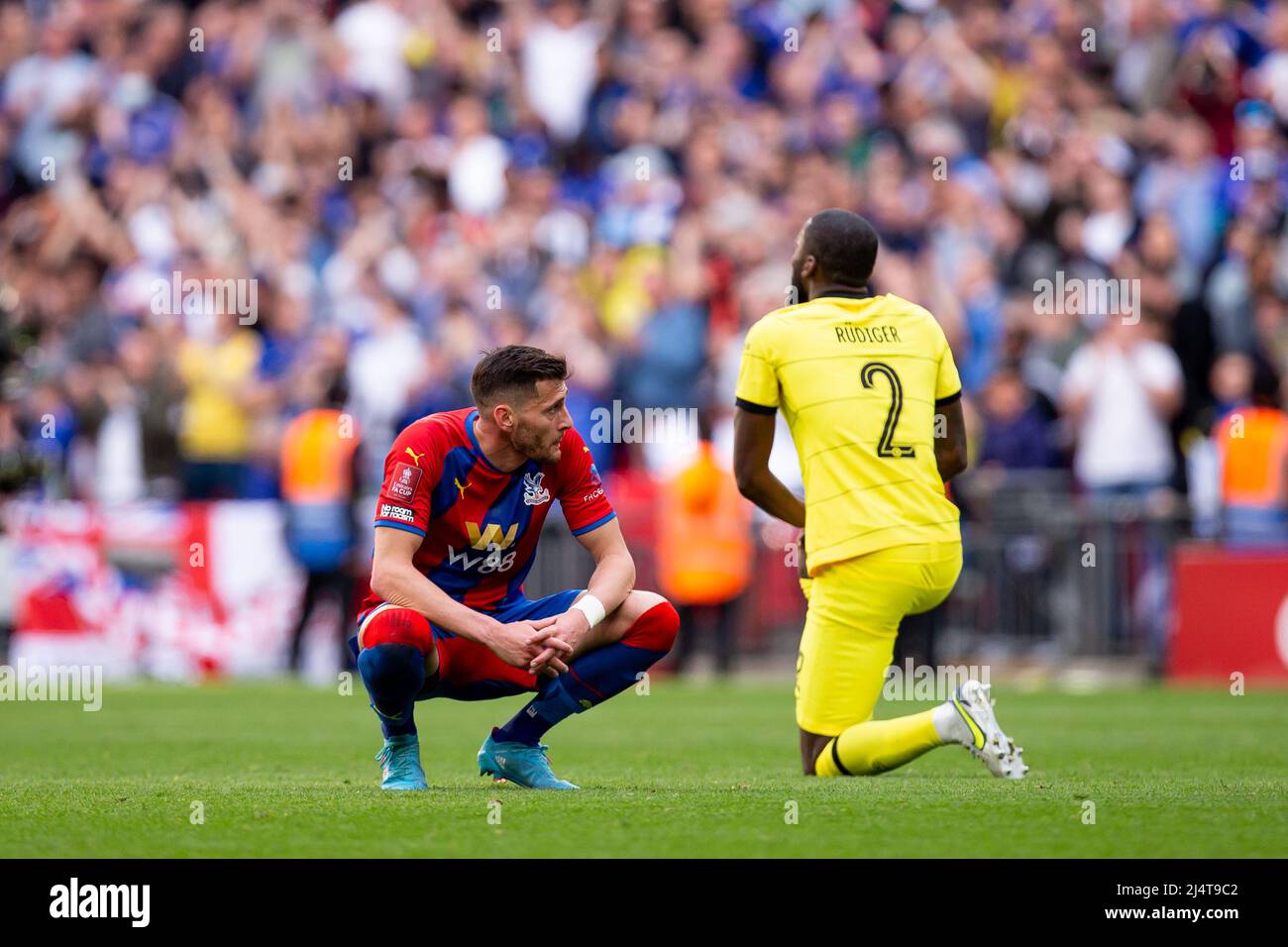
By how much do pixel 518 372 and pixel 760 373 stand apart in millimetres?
1275

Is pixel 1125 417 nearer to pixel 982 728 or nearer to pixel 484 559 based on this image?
pixel 982 728

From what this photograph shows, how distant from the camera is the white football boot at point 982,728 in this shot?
828 centimetres

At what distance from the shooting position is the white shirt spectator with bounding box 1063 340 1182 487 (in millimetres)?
18031

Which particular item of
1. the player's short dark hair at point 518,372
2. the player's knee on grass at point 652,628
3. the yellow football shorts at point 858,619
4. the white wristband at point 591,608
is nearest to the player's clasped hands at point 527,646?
the white wristband at point 591,608

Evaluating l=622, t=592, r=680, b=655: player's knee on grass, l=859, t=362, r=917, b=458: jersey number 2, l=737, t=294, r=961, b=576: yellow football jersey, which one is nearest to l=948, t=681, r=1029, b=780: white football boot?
l=737, t=294, r=961, b=576: yellow football jersey

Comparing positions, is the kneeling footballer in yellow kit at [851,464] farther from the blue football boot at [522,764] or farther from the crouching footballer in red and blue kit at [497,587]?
the blue football boot at [522,764]

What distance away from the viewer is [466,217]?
22.3 metres

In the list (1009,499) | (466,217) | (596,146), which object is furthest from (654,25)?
(1009,499)

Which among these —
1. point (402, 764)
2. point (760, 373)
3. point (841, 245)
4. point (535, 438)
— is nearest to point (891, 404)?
point (760, 373)

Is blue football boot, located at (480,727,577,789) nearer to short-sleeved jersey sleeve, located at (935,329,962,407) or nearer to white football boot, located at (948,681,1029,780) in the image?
white football boot, located at (948,681,1029,780)

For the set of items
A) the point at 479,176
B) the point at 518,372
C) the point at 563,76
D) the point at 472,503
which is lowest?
the point at 472,503

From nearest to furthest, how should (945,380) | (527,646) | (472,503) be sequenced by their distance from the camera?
1. (527,646)
2. (472,503)
3. (945,380)

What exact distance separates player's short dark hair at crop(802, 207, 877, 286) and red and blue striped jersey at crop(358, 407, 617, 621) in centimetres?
136

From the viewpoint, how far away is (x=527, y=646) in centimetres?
776
